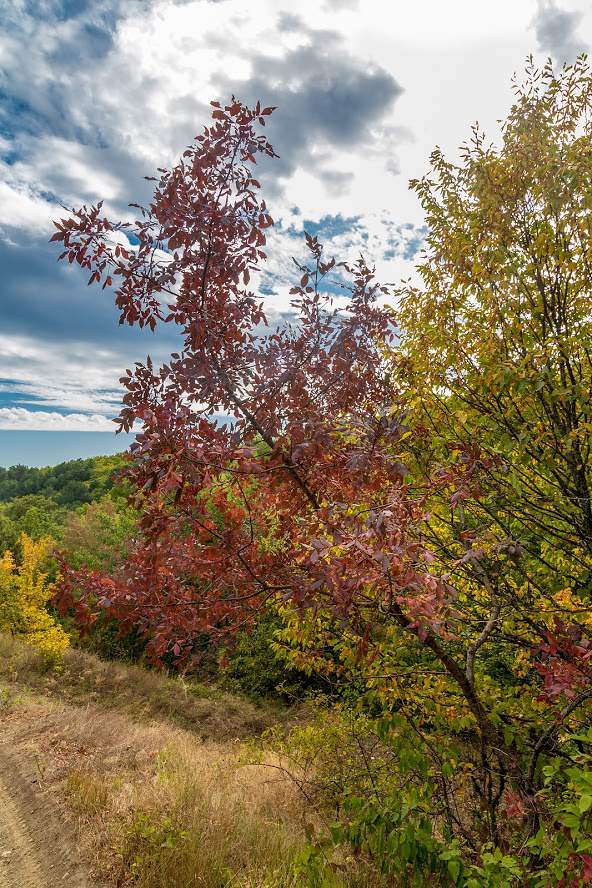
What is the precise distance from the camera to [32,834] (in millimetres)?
5488

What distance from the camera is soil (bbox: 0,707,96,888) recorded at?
15.6ft

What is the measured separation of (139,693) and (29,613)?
13.4 feet

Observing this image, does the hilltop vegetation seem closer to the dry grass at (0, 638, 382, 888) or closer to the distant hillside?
the dry grass at (0, 638, 382, 888)

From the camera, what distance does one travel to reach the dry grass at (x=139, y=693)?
40.1ft

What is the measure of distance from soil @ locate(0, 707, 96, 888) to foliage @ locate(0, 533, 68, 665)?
6.70 meters

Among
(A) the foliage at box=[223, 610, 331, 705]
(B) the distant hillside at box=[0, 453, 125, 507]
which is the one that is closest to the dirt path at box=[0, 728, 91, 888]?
(A) the foliage at box=[223, 610, 331, 705]

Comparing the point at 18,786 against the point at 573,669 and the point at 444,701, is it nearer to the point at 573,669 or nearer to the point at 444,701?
the point at 444,701

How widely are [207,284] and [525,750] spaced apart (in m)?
5.19

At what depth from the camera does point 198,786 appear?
605 cm

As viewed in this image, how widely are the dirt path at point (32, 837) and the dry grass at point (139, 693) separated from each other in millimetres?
5067

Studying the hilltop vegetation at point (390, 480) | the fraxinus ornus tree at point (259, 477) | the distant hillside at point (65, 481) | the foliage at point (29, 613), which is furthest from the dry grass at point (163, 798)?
the distant hillside at point (65, 481)

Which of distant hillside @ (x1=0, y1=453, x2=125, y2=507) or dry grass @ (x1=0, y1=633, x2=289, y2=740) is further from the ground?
distant hillside @ (x1=0, y1=453, x2=125, y2=507)

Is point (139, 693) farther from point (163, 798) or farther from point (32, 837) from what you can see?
point (163, 798)

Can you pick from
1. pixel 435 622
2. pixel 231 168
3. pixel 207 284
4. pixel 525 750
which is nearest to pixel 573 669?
pixel 435 622
